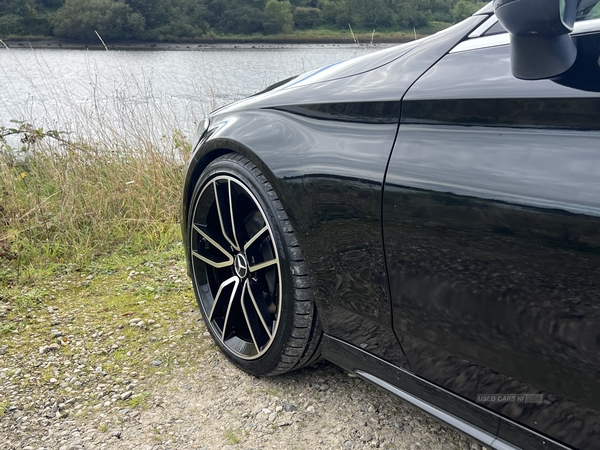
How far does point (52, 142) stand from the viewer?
4.78m

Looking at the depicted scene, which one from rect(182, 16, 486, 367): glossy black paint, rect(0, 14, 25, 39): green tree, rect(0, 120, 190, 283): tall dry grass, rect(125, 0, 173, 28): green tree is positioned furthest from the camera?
rect(125, 0, 173, 28): green tree

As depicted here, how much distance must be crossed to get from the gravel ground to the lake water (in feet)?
9.13

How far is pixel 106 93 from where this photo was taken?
539 centimetres

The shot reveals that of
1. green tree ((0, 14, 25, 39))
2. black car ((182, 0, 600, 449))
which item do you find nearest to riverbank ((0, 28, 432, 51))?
green tree ((0, 14, 25, 39))

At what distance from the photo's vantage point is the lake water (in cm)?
502

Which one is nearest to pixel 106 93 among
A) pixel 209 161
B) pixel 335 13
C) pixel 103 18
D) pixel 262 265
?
pixel 335 13

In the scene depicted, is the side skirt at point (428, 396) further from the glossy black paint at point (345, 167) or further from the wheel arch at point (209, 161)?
the wheel arch at point (209, 161)

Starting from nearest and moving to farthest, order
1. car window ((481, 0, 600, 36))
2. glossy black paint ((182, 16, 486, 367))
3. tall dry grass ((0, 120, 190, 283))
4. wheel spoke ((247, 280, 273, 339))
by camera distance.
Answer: car window ((481, 0, 600, 36)), glossy black paint ((182, 16, 486, 367)), wheel spoke ((247, 280, 273, 339)), tall dry grass ((0, 120, 190, 283))

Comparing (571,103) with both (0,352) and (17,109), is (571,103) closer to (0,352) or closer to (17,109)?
(0,352)

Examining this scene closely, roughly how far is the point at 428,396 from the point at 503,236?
1.59 feet

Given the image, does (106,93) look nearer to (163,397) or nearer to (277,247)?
(163,397)

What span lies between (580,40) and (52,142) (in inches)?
184

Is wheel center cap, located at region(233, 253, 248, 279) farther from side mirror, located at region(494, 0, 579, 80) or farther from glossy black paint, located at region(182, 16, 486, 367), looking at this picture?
side mirror, located at region(494, 0, 579, 80)

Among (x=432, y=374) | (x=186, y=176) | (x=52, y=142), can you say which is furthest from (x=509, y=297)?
(x=52, y=142)
